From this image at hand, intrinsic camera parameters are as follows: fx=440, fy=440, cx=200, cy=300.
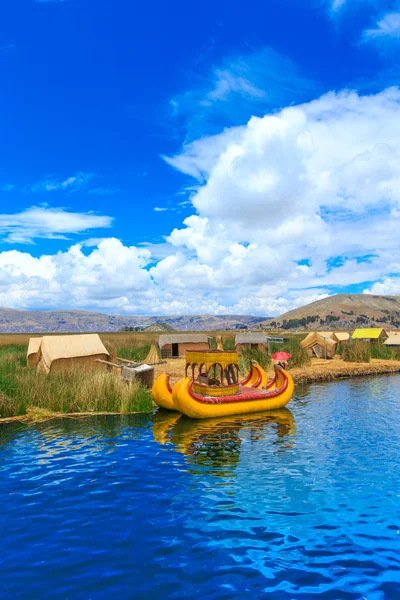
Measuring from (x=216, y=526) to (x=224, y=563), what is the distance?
1.21 meters

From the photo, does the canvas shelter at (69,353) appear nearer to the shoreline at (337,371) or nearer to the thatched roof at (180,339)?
the shoreline at (337,371)

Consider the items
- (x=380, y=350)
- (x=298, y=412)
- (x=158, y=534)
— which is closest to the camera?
(x=158, y=534)

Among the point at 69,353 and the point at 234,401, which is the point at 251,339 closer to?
the point at 69,353

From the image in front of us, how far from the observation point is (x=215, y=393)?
17922 mm

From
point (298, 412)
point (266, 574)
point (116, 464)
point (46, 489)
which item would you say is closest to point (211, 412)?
point (298, 412)

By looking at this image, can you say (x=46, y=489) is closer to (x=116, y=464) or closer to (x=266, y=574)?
(x=116, y=464)

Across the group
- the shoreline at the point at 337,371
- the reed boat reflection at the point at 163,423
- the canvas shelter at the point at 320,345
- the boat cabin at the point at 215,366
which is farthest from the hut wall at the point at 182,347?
the boat cabin at the point at 215,366

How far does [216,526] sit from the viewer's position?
794cm

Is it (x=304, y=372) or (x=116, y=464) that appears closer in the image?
(x=116, y=464)

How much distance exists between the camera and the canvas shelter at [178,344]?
4508 centimetres

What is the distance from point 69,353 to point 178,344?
23.8m

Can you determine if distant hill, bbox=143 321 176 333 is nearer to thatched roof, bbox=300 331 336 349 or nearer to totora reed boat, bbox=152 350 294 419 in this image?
thatched roof, bbox=300 331 336 349

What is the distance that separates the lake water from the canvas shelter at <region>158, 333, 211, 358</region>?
1171 inches

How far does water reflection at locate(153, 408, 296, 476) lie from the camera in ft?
38.7
